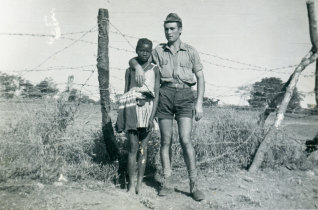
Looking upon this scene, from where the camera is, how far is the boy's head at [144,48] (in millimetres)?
3756

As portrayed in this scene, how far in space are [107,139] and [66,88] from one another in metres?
1.17

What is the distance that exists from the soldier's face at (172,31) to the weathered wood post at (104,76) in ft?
3.71

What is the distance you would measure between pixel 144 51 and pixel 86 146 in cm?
193

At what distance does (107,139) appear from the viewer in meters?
4.57

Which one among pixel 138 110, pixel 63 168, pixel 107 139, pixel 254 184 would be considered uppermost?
pixel 138 110

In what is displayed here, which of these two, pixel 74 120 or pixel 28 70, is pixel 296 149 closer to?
pixel 74 120

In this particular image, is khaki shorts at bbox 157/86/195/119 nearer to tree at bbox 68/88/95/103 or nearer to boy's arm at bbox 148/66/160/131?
boy's arm at bbox 148/66/160/131

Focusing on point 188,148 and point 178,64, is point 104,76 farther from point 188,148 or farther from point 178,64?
point 188,148

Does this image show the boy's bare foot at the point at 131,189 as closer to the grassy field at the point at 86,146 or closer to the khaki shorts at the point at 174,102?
the grassy field at the point at 86,146

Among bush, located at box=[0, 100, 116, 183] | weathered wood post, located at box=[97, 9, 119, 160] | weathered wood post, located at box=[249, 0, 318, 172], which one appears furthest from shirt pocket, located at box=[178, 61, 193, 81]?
weathered wood post, located at box=[249, 0, 318, 172]

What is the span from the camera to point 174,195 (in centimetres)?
398

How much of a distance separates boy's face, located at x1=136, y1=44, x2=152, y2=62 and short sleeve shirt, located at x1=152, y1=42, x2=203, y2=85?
198 mm

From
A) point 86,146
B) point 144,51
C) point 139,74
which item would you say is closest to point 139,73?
point 139,74

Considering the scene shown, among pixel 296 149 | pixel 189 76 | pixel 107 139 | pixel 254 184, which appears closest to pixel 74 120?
pixel 107 139
